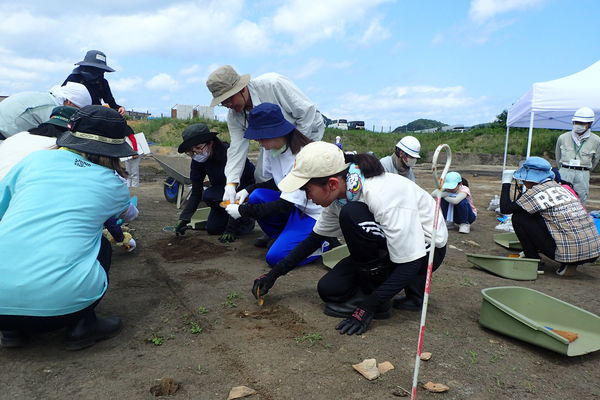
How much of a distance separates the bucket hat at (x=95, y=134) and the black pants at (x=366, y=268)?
1.20 metres

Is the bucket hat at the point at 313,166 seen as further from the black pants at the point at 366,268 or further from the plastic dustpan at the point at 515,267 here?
the plastic dustpan at the point at 515,267

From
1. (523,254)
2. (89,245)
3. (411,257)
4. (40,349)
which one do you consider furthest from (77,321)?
(523,254)

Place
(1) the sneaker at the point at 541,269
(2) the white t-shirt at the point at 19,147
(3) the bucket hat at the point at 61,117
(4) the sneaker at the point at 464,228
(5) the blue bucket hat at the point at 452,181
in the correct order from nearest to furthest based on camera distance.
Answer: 1. (2) the white t-shirt at the point at 19,147
2. (3) the bucket hat at the point at 61,117
3. (1) the sneaker at the point at 541,269
4. (5) the blue bucket hat at the point at 452,181
5. (4) the sneaker at the point at 464,228

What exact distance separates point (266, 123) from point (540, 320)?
7.43 feet

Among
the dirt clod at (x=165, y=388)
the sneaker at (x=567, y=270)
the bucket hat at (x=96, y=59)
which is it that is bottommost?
the dirt clod at (x=165, y=388)

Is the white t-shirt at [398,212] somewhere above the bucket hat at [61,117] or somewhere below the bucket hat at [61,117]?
Result: below

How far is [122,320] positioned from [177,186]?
4265 millimetres

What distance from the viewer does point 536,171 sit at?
12.3 ft

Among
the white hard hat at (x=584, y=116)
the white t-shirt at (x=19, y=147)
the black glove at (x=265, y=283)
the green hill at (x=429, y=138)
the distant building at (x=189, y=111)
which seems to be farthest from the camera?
the distant building at (x=189, y=111)

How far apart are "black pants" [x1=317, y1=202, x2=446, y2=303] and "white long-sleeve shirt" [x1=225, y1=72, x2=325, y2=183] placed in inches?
62.6

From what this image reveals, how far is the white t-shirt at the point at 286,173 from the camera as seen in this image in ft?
11.5

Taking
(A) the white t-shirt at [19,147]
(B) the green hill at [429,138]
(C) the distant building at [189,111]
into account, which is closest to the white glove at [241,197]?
(A) the white t-shirt at [19,147]

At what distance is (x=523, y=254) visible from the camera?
4.11 metres

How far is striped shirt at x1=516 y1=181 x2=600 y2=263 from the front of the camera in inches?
142
